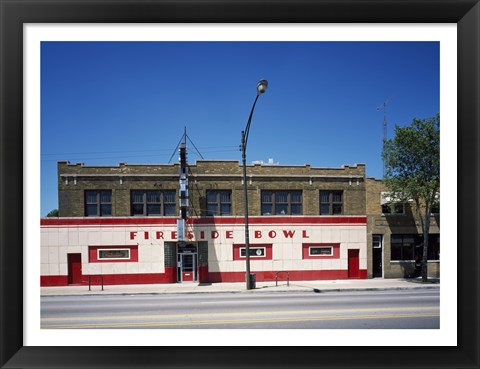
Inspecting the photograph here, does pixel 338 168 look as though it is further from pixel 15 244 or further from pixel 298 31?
pixel 15 244

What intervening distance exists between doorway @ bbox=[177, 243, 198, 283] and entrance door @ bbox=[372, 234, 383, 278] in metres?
11.2

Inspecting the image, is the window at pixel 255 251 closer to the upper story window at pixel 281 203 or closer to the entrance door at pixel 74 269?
the upper story window at pixel 281 203

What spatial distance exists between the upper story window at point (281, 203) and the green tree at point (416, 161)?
18.0 feet

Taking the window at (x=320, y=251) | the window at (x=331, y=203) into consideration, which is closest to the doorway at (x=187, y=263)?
the window at (x=320, y=251)

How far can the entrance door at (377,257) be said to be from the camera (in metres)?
20.1

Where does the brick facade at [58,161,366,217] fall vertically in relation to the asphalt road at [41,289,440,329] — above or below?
above

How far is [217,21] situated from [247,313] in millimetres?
8369

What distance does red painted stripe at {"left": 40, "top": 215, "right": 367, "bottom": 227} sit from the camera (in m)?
18.3

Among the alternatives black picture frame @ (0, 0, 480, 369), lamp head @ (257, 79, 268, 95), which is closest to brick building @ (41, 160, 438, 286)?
lamp head @ (257, 79, 268, 95)

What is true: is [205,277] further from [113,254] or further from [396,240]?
[396,240]

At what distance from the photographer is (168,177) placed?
62.9ft

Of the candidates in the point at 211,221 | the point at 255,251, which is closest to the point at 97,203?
the point at 211,221

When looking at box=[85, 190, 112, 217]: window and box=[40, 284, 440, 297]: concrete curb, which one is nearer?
box=[40, 284, 440, 297]: concrete curb

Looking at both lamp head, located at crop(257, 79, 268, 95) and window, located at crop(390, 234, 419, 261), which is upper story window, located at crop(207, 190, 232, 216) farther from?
window, located at crop(390, 234, 419, 261)
